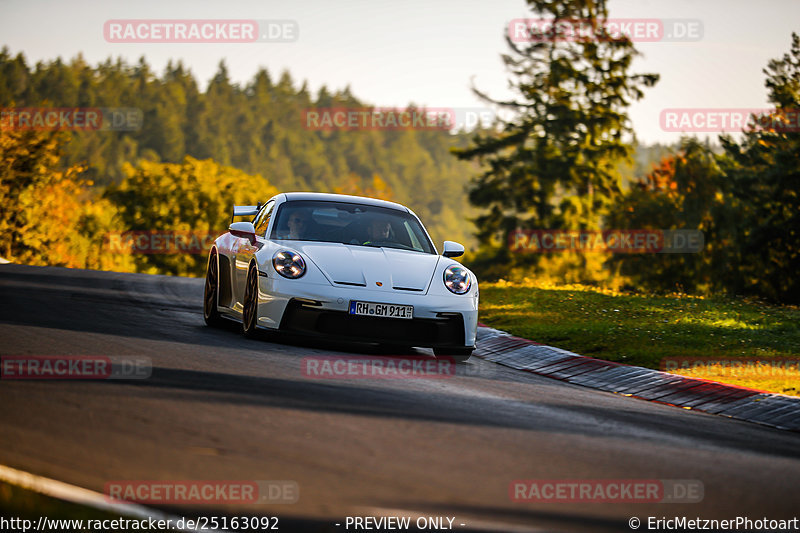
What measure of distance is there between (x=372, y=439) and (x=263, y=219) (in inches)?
236

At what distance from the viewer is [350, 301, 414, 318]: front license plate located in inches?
362

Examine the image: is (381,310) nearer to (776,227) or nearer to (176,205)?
(776,227)

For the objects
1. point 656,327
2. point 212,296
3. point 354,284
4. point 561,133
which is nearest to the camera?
point 354,284

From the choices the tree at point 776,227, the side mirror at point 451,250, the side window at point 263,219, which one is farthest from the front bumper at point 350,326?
the tree at point 776,227

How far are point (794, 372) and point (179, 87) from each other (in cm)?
17378

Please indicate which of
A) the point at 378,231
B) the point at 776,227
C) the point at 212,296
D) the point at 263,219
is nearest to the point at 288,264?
the point at 378,231

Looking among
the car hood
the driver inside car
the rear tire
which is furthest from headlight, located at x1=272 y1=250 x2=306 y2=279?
the rear tire

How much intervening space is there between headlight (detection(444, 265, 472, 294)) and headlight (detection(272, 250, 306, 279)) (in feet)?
4.75

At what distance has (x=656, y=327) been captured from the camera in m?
12.9

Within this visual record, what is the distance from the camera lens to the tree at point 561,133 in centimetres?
5997

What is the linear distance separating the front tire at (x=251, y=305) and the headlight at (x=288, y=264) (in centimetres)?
32

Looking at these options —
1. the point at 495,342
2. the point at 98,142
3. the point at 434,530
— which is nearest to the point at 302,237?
the point at 495,342

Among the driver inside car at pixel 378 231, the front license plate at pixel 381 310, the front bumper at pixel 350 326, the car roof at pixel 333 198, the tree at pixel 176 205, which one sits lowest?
the front bumper at pixel 350 326

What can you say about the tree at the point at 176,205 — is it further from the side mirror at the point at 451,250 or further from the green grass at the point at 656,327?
the side mirror at the point at 451,250
